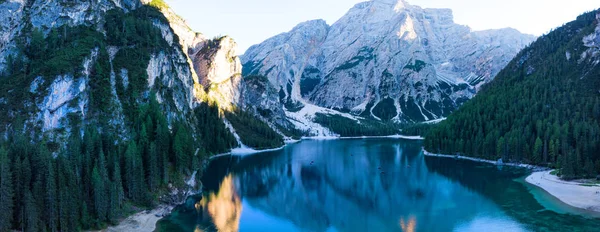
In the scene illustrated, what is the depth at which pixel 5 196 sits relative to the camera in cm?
4691

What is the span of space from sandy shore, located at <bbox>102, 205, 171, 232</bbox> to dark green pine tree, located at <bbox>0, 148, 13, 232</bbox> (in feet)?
38.7

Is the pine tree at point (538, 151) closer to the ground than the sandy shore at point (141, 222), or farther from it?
farther from it

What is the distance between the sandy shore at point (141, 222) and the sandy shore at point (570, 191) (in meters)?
70.5

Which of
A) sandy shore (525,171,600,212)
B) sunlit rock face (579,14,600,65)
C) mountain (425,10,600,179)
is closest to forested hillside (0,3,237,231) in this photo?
sandy shore (525,171,600,212)

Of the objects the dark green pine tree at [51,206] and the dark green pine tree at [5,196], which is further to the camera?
the dark green pine tree at [51,206]

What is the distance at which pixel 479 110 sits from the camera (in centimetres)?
15000

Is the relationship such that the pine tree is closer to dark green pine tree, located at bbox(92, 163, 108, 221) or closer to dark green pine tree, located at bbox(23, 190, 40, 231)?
dark green pine tree, located at bbox(92, 163, 108, 221)

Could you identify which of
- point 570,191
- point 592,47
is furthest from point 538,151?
point 592,47

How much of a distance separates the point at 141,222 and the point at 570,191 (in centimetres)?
7920

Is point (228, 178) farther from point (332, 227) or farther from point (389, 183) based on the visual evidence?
point (332, 227)

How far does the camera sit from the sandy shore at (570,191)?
224 feet

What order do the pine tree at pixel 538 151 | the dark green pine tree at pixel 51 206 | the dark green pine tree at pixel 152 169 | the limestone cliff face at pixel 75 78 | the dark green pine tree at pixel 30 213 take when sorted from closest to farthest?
the dark green pine tree at pixel 30 213
the dark green pine tree at pixel 51 206
the dark green pine tree at pixel 152 169
the limestone cliff face at pixel 75 78
the pine tree at pixel 538 151

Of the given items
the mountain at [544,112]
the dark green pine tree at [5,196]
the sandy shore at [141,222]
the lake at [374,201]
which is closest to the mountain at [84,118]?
the dark green pine tree at [5,196]

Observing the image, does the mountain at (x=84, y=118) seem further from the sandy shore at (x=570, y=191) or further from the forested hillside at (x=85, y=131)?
the sandy shore at (x=570, y=191)
